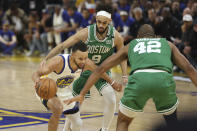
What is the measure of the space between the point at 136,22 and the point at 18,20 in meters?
6.59

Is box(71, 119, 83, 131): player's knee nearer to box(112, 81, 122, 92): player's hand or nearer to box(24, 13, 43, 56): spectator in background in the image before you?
box(112, 81, 122, 92): player's hand

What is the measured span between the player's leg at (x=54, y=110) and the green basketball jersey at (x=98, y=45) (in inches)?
57.7

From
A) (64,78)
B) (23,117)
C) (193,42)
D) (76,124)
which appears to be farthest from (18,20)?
(76,124)

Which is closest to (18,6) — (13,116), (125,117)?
(13,116)

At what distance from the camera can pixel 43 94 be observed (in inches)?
178

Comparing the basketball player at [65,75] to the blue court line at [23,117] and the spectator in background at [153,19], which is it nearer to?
the blue court line at [23,117]

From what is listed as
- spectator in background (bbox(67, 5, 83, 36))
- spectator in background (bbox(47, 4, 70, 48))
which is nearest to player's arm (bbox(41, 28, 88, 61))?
spectator in background (bbox(67, 5, 83, 36))

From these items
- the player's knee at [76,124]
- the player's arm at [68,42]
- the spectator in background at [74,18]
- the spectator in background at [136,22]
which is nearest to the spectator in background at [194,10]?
the spectator in background at [136,22]

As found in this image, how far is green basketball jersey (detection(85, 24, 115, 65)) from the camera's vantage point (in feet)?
19.4

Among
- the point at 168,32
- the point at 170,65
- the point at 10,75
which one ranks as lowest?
the point at 10,75

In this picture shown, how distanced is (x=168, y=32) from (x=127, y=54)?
8446 millimetres

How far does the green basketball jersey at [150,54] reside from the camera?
3787 mm

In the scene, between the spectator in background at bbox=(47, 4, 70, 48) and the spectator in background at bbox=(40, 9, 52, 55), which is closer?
the spectator in background at bbox=(47, 4, 70, 48)

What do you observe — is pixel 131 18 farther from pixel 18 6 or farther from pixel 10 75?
pixel 18 6
